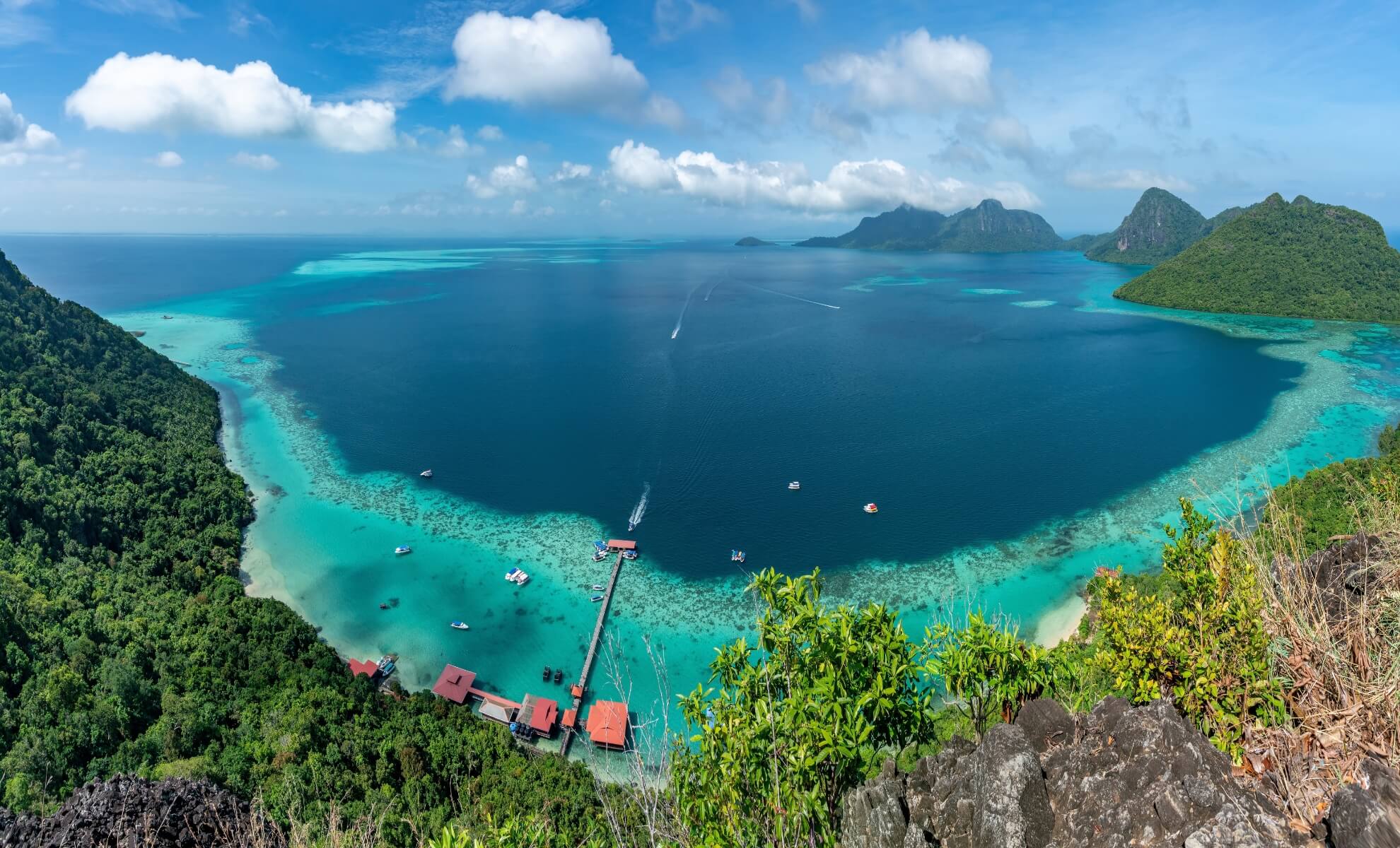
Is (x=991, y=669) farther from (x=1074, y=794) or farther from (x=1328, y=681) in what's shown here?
(x=1328, y=681)

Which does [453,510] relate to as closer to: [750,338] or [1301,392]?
[750,338]

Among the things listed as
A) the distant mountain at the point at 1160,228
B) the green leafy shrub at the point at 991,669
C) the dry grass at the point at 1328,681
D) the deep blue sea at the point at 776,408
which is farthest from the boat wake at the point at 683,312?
the distant mountain at the point at 1160,228

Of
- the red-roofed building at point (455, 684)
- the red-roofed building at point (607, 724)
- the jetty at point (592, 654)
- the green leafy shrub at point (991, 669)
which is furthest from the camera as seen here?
the red-roofed building at point (455, 684)

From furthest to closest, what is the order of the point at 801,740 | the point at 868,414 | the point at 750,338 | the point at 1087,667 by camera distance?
the point at 750,338 < the point at 868,414 < the point at 1087,667 < the point at 801,740

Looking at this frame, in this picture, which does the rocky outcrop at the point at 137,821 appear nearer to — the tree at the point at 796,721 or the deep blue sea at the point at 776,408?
the tree at the point at 796,721

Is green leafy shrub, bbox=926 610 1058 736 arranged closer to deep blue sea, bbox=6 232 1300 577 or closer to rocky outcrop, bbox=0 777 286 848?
rocky outcrop, bbox=0 777 286 848

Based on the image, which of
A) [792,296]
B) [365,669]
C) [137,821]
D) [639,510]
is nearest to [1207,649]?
[137,821]

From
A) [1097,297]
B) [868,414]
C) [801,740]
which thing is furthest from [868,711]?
[1097,297]
